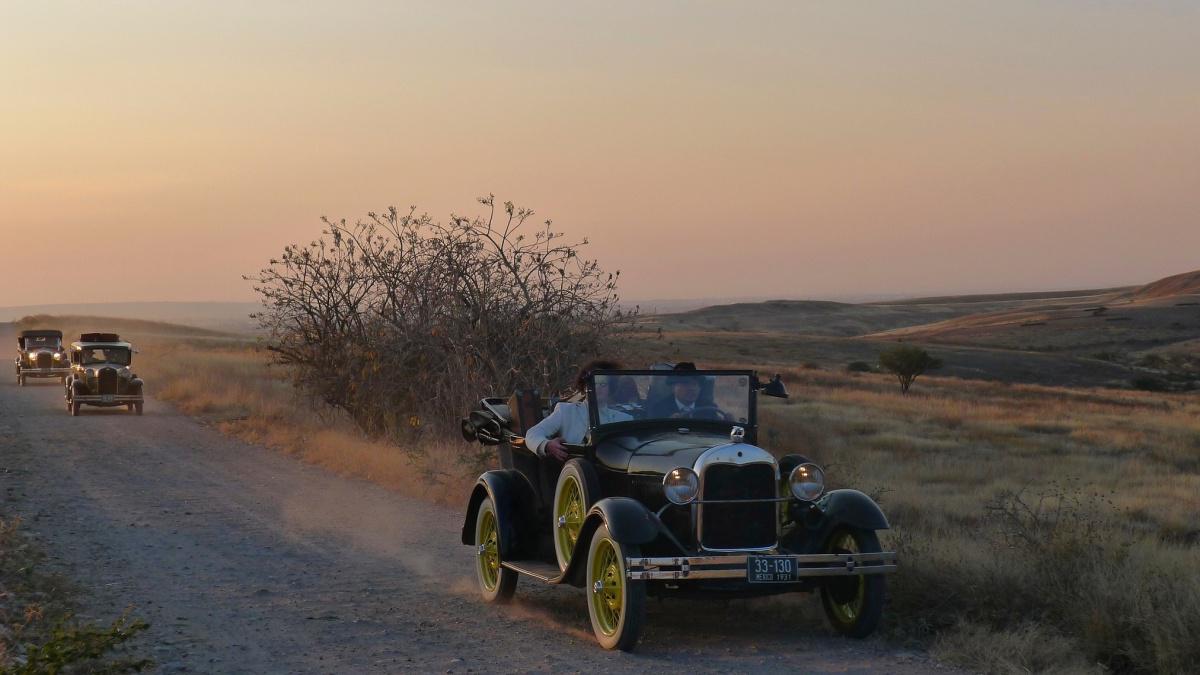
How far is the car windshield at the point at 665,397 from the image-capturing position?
8656mm

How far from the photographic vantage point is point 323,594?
31.3 feet

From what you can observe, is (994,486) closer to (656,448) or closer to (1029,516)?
(1029,516)

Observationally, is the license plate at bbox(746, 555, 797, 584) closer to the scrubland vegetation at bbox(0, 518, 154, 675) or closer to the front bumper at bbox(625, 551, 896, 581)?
the front bumper at bbox(625, 551, 896, 581)

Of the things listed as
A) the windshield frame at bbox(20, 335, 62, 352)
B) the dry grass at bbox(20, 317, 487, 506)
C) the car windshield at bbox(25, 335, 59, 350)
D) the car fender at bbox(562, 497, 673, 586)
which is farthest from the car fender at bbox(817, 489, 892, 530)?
the car windshield at bbox(25, 335, 59, 350)

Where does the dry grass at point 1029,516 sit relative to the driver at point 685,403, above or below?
below

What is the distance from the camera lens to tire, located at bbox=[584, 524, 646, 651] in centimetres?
742

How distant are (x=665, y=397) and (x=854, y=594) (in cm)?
179

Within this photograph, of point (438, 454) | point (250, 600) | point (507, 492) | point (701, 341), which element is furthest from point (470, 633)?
point (701, 341)

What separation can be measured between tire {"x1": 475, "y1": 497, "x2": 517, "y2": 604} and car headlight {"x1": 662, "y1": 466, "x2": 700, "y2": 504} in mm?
1913

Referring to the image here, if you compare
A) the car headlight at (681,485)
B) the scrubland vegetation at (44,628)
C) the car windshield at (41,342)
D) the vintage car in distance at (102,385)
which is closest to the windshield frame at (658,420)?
the car headlight at (681,485)

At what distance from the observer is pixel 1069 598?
8117 millimetres

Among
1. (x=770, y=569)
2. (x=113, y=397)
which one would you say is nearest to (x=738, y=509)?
(x=770, y=569)

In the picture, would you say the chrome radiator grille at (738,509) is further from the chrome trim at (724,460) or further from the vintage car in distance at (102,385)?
the vintage car in distance at (102,385)

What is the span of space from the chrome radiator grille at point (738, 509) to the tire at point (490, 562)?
199 cm
